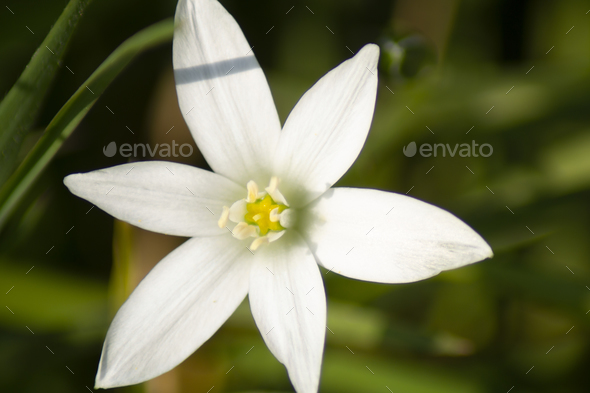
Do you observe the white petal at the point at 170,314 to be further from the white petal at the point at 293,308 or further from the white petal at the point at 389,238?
the white petal at the point at 389,238

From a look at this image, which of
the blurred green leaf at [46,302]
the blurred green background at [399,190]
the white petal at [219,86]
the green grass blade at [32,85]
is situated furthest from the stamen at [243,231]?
the blurred green leaf at [46,302]

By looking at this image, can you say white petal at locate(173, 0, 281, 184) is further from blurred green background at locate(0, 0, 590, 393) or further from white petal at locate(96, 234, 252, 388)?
blurred green background at locate(0, 0, 590, 393)

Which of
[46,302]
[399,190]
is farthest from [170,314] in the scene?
[399,190]

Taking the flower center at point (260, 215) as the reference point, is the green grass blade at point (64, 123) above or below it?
above

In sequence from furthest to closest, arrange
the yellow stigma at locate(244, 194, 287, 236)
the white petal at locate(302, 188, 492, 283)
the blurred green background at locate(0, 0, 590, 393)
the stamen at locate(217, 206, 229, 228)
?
the blurred green background at locate(0, 0, 590, 393), the yellow stigma at locate(244, 194, 287, 236), the stamen at locate(217, 206, 229, 228), the white petal at locate(302, 188, 492, 283)

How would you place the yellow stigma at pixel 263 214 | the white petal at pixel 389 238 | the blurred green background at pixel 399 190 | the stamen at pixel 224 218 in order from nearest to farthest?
the white petal at pixel 389 238, the stamen at pixel 224 218, the yellow stigma at pixel 263 214, the blurred green background at pixel 399 190

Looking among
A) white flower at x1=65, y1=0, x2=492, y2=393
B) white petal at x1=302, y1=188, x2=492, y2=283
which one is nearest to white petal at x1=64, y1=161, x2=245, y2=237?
white flower at x1=65, y1=0, x2=492, y2=393

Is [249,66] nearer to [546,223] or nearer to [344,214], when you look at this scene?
[344,214]
